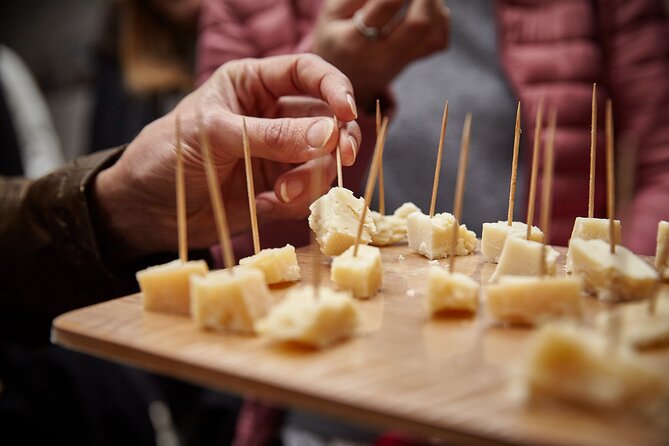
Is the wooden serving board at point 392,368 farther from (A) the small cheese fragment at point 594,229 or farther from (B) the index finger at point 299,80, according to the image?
(B) the index finger at point 299,80

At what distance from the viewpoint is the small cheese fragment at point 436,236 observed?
1.46 meters

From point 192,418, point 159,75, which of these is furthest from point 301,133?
point 159,75

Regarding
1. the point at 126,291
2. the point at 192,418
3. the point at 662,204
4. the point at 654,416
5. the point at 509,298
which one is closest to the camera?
the point at 654,416

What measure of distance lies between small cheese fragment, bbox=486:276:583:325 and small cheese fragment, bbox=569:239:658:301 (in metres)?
0.16

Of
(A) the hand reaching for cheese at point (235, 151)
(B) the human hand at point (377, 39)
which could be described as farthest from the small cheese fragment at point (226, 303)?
(B) the human hand at point (377, 39)

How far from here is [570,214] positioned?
2.20 m

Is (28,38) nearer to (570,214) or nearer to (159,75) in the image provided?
(159,75)

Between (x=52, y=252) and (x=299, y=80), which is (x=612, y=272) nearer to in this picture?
(x=299, y=80)

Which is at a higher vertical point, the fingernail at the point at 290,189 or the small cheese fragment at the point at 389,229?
the fingernail at the point at 290,189

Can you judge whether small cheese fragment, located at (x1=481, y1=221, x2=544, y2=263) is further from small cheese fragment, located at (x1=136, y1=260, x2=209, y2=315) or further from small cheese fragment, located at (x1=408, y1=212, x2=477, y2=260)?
small cheese fragment, located at (x1=136, y1=260, x2=209, y2=315)

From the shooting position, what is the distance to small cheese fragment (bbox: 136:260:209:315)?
3.61 feet

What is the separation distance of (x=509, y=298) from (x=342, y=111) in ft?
2.14

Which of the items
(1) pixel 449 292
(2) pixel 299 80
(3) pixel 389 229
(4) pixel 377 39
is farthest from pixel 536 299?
(4) pixel 377 39

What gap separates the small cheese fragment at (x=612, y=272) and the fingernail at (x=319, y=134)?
560 mm
